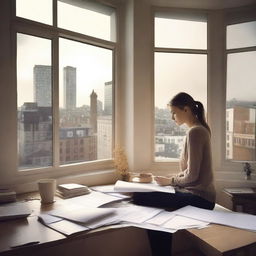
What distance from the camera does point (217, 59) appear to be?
9.88 ft

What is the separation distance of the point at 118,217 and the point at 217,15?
242cm

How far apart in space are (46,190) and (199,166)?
102cm

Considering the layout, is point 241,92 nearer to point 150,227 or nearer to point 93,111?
point 93,111

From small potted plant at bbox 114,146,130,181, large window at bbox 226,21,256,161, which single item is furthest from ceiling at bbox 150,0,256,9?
small potted plant at bbox 114,146,130,181

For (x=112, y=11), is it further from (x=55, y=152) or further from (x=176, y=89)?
(x=55, y=152)

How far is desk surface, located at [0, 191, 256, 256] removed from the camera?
1.25 m

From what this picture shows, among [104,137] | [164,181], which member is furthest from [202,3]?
[164,181]

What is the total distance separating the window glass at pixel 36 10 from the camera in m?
2.23

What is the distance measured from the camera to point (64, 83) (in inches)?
100

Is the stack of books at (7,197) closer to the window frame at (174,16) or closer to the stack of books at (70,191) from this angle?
the stack of books at (70,191)

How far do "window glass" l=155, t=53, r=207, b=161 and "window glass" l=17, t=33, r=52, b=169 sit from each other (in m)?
1.13

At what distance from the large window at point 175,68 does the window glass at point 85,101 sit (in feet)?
1.71

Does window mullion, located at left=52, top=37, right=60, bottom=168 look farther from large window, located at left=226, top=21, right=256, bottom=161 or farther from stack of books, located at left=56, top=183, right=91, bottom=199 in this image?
large window, located at left=226, top=21, right=256, bottom=161

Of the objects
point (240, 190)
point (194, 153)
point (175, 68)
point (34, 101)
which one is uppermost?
point (175, 68)
